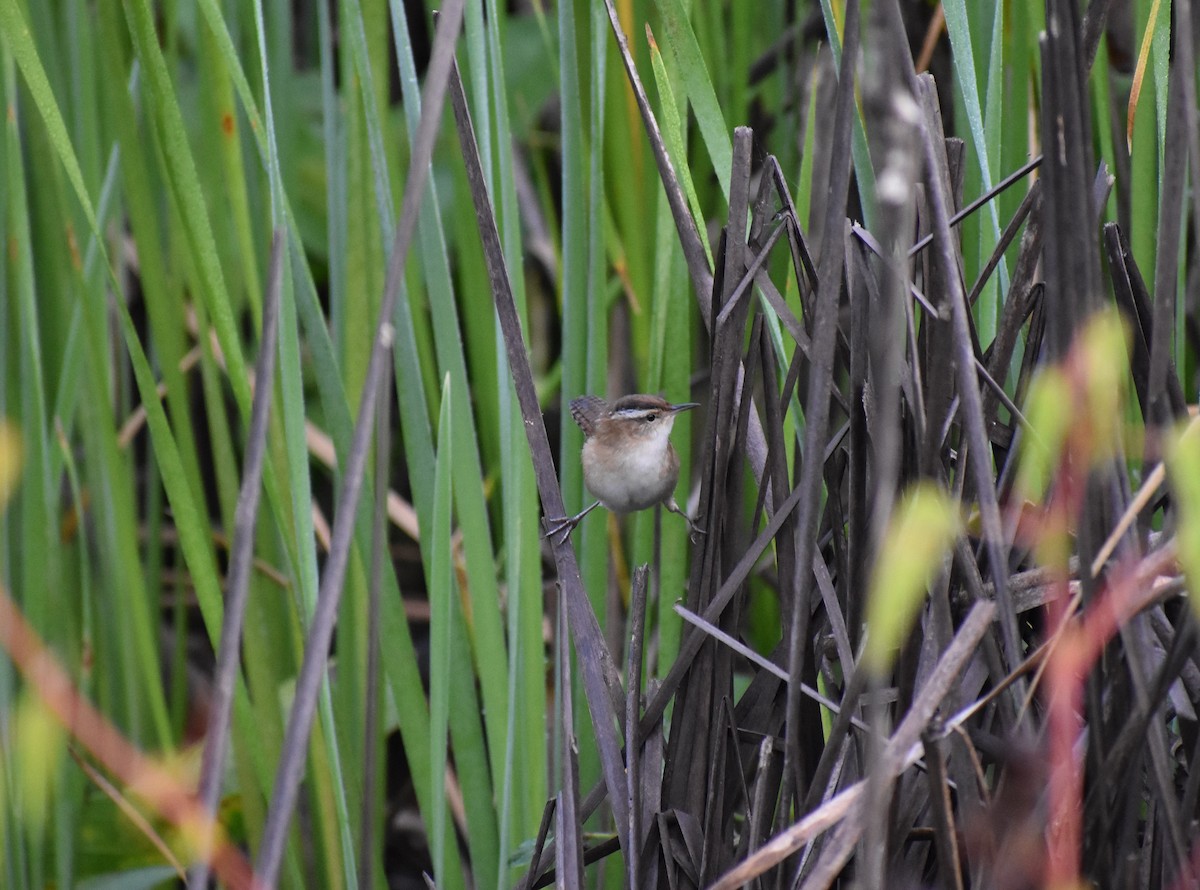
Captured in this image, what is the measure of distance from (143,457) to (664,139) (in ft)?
7.43

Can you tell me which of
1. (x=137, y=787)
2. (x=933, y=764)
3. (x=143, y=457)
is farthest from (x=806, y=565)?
(x=143, y=457)

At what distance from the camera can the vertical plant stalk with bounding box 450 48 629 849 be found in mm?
1351

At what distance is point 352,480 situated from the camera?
97cm

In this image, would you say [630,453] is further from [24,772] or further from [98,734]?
[98,734]

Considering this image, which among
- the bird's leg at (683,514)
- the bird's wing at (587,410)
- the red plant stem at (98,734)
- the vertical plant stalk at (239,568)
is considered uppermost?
the vertical plant stalk at (239,568)

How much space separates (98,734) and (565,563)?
1143 millimetres

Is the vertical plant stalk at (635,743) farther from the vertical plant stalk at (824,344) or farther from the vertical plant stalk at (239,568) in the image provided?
the vertical plant stalk at (239,568)

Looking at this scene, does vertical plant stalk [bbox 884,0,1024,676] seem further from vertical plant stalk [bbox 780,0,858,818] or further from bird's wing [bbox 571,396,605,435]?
bird's wing [bbox 571,396,605,435]

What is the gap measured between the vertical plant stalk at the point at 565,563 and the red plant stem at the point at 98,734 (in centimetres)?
46

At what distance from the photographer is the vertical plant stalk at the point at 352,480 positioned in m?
0.94

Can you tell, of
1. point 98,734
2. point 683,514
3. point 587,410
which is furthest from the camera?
point 98,734

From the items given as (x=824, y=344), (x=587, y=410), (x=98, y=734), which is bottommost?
(x=98, y=734)

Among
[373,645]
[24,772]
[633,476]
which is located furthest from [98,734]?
[373,645]

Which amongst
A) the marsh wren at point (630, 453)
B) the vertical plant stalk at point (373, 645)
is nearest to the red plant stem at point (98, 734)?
the vertical plant stalk at point (373, 645)
